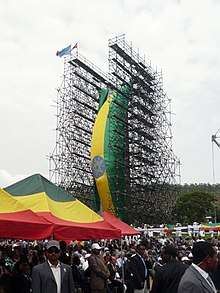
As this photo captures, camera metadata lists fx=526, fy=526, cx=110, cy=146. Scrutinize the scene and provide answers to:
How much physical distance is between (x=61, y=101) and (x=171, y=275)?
52.6 m

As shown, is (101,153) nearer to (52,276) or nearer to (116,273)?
(116,273)

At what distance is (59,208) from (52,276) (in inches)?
122

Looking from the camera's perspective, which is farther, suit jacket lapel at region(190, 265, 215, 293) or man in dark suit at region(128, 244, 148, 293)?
man in dark suit at region(128, 244, 148, 293)

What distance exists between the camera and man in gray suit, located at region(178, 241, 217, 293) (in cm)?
365

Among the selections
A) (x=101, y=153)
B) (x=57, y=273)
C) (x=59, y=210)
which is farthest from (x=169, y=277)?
(x=101, y=153)

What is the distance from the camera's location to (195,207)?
79.5 m

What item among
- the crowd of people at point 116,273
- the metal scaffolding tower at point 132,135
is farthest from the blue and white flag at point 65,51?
the crowd of people at point 116,273

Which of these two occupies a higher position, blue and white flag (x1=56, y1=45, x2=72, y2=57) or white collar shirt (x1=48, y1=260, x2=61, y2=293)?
blue and white flag (x1=56, y1=45, x2=72, y2=57)

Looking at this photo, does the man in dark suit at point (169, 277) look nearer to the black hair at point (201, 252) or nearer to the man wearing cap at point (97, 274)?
the black hair at point (201, 252)

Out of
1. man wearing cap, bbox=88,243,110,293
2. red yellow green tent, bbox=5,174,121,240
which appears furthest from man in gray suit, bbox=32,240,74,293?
man wearing cap, bbox=88,243,110,293

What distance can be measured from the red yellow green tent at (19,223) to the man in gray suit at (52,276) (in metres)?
1.28

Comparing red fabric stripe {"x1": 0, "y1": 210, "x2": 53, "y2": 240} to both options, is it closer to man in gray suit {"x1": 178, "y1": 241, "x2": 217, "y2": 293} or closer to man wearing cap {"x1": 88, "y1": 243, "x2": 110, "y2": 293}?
man wearing cap {"x1": 88, "y1": 243, "x2": 110, "y2": 293}

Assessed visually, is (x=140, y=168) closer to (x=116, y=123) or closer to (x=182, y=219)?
(x=116, y=123)

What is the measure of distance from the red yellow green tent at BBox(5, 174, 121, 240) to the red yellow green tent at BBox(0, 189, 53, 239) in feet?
0.99
